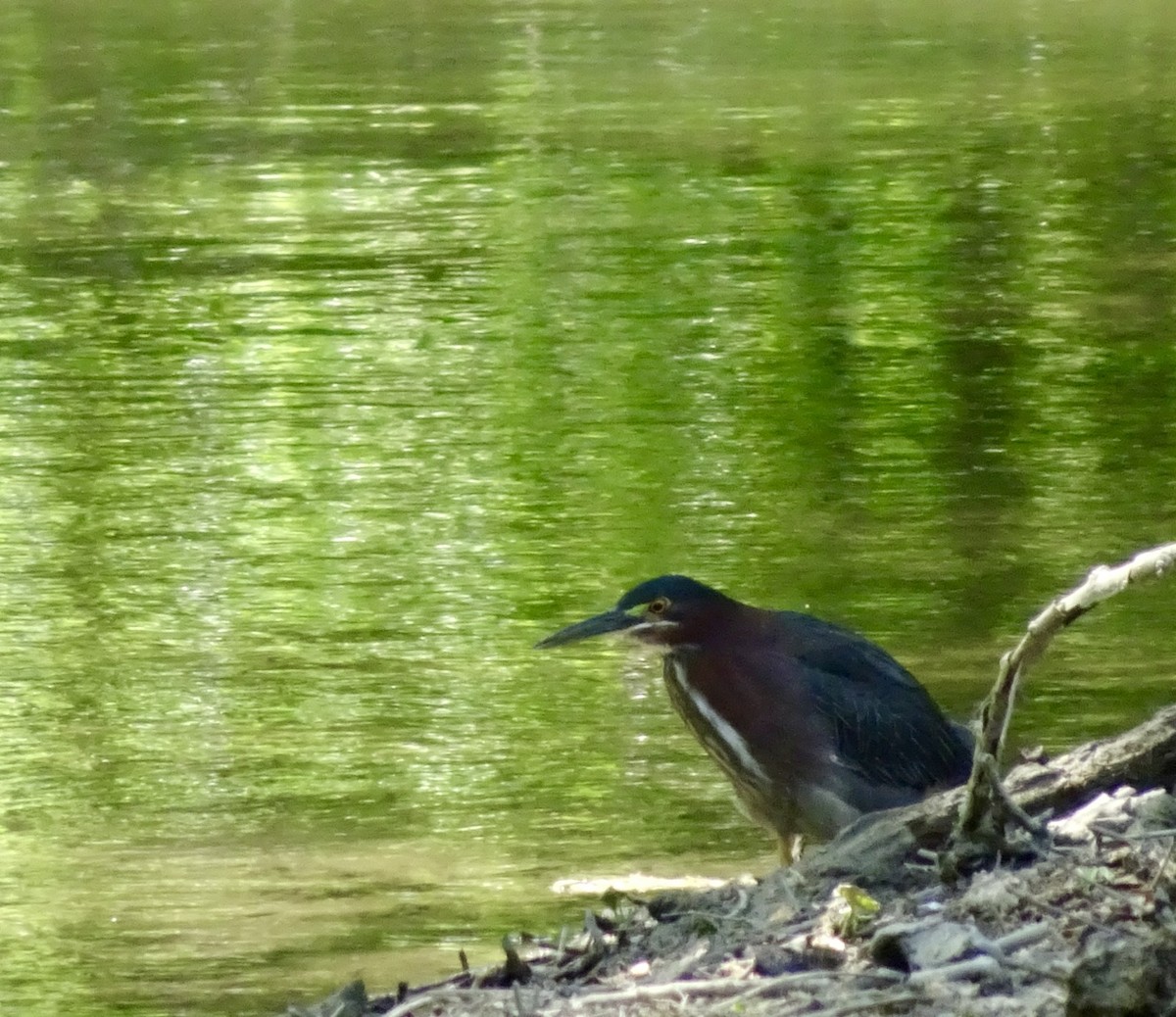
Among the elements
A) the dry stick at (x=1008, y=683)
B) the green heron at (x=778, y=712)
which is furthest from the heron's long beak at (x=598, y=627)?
the dry stick at (x=1008, y=683)

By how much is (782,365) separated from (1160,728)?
257 inches

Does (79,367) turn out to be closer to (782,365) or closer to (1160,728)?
(782,365)

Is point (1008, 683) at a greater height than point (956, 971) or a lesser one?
greater

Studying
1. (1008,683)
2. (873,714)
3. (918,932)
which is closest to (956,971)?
(918,932)

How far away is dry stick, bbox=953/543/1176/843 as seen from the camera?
14.7 ft

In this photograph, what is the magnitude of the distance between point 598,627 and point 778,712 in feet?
1.60

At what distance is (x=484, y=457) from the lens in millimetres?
10281

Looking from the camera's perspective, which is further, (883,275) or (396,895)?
(883,275)

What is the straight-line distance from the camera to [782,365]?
1168cm

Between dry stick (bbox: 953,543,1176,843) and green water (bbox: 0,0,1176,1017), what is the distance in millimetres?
1609

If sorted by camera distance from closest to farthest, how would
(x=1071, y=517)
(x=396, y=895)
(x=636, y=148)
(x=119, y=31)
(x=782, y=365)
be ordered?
(x=396, y=895) → (x=1071, y=517) → (x=782, y=365) → (x=636, y=148) → (x=119, y=31)

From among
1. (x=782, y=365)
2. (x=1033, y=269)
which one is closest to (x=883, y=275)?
(x=1033, y=269)

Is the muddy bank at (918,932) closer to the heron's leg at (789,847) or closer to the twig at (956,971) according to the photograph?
the twig at (956,971)

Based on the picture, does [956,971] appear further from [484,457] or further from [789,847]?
[484,457]
